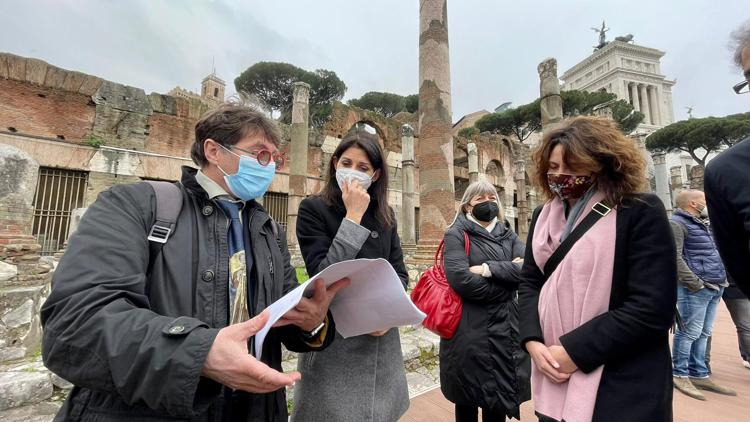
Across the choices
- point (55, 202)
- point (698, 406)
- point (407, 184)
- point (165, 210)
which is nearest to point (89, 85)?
point (55, 202)

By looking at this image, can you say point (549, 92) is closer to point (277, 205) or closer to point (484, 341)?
point (484, 341)

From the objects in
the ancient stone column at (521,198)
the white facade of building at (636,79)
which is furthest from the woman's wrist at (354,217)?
the white facade of building at (636,79)

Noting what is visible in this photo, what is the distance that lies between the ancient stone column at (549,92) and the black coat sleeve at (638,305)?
6.23 m

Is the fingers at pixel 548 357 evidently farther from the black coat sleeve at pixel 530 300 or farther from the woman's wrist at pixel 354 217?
the woman's wrist at pixel 354 217

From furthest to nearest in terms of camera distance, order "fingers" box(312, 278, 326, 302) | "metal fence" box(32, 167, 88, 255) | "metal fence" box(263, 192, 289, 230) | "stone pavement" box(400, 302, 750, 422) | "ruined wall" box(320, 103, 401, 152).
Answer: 1. "ruined wall" box(320, 103, 401, 152)
2. "metal fence" box(263, 192, 289, 230)
3. "metal fence" box(32, 167, 88, 255)
4. "stone pavement" box(400, 302, 750, 422)
5. "fingers" box(312, 278, 326, 302)

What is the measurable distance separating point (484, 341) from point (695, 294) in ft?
9.91

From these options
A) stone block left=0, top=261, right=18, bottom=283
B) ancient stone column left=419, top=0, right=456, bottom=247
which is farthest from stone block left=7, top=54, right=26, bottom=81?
ancient stone column left=419, top=0, right=456, bottom=247

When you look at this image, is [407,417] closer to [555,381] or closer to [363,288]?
[555,381]

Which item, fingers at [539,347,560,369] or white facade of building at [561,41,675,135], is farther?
white facade of building at [561,41,675,135]

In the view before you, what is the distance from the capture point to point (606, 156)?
60.3 inches

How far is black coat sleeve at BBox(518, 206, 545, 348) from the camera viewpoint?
1.58 m

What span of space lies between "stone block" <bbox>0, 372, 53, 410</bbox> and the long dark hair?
242cm

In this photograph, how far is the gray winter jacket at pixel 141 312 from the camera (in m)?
0.78

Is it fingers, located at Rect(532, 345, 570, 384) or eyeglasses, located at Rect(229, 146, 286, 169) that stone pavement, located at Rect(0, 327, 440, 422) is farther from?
eyeglasses, located at Rect(229, 146, 286, 169)
